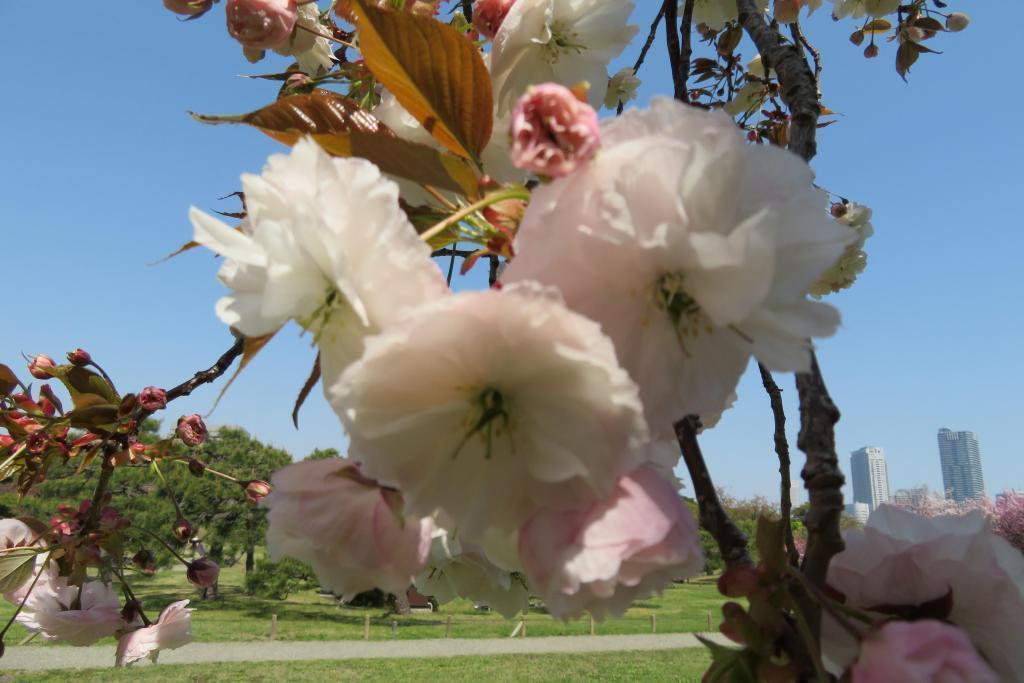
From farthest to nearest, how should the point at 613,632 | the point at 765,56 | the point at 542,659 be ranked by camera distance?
the point at 613,632 < the point at 542,659 < the point at 765,56

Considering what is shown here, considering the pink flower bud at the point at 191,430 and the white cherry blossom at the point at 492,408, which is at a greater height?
the pink flower bud at the point at 191,430

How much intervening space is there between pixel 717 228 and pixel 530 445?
0.43 feet

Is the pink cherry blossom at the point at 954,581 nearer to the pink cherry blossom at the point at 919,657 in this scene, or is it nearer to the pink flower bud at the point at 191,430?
the pink cherry blossom at the point at 919,657

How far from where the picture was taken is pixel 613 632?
1083 cm

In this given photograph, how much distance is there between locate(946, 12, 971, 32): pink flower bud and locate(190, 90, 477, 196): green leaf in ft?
6.96

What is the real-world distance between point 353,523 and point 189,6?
83 centimetres

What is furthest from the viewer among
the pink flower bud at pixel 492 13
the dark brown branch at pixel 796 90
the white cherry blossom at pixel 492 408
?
the pink flower bud at pixel 492 13

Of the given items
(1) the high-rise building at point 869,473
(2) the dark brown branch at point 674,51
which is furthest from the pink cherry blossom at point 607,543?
(1) the high-rise building at point 869,473

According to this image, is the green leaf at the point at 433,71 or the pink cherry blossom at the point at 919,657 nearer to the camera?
the pink cherry blossom at the point at 919,657

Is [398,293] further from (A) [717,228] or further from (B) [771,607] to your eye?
(B) [771,607]

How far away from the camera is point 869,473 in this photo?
8100 centimetres

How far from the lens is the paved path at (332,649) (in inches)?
317

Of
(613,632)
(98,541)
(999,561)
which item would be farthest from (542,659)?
(999,561)

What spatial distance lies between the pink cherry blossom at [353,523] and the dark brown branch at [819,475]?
0.71 ft
